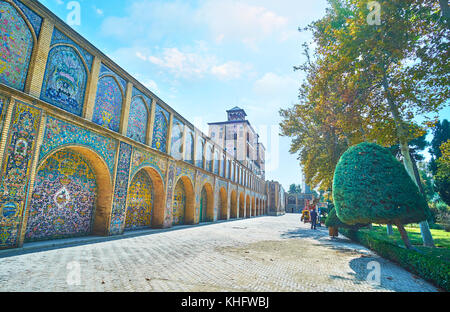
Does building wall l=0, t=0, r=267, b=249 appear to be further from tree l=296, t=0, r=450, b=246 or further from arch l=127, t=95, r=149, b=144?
tree l=296, t=0, r=450, b=246

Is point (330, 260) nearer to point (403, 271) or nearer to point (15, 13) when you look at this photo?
point (403, 271)

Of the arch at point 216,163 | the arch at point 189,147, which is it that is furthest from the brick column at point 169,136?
the arch at point 216,163

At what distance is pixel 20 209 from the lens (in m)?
5.98

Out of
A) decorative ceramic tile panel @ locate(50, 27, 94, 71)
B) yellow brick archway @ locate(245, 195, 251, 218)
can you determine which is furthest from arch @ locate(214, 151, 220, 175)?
decorative ceramic tile panel @ locate(50, 27, 94, 71)

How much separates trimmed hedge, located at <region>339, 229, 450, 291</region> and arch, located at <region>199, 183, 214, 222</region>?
1312 centimetres

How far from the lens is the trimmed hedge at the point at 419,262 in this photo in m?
4.43

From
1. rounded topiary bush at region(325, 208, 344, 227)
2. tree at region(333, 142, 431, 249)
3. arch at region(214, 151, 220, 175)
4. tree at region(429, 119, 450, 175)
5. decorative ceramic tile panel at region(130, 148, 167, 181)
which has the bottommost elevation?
rounded topiary bush at region(325, 208, 344, 227)

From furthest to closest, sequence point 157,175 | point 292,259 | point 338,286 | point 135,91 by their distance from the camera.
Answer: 1. point 157,175
2. point 135,91
3. point 292,259
4. point 338,286

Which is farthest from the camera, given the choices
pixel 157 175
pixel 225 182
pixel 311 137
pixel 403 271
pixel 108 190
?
pixel 225 182

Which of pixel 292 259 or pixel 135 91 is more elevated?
pixel 135 91

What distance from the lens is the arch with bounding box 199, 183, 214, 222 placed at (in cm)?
1949

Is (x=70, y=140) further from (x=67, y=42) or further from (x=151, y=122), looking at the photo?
(x=151, y=122)
